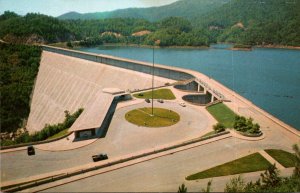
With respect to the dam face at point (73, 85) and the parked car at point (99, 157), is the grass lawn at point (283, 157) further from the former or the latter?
the dam face at point (73, 85)

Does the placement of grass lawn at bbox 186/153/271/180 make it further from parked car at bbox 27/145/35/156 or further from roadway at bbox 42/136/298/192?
parked car at bbox 27/145/35/156

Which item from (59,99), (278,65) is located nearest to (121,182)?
(59,99)

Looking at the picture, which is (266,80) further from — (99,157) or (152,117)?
(99,157)

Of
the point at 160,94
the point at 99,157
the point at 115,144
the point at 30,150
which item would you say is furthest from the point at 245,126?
the point at 30,150

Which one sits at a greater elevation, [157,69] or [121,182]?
[157,69]

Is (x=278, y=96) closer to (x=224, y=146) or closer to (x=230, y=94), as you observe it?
(x=230, y=94)

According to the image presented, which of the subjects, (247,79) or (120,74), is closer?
(120,74)

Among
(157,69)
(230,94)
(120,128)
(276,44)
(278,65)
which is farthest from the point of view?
(276,44)
